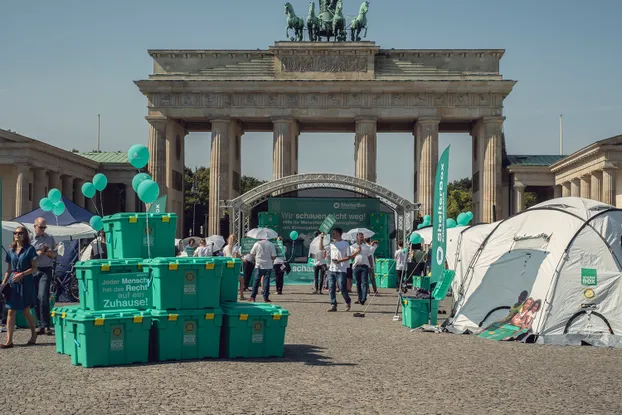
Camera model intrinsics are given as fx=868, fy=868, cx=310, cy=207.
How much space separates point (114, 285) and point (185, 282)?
1.04m

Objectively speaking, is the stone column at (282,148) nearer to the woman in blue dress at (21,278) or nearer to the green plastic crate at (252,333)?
the woman in blue dress at (21,278)

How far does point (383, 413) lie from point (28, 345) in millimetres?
7191

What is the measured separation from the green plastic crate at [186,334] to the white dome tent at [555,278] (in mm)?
5534

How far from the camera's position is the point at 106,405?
872 centimetres

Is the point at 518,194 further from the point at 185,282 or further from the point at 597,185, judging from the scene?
the point at 185,282

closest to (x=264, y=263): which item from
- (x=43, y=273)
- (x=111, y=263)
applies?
(x=43, y=273)

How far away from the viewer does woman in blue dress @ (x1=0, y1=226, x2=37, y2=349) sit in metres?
13.4

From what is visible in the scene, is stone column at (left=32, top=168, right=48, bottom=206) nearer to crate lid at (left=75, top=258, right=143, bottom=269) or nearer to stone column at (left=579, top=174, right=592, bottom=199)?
stone column at (left=579, top=174, right=592, bottom=199)

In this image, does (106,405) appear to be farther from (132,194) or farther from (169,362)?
→ (132,194)

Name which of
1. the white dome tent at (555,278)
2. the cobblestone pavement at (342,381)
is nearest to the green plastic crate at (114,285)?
the cobblestone pavement at (342,381)

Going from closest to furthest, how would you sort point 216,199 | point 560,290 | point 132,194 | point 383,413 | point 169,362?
point 383,413 < point 169,362 < point 560,290 < point 216,199 < point 132,194

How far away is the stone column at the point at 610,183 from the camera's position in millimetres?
56312

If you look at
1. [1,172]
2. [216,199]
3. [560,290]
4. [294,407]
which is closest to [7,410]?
[294,407]

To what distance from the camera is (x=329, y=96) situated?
209 ft
